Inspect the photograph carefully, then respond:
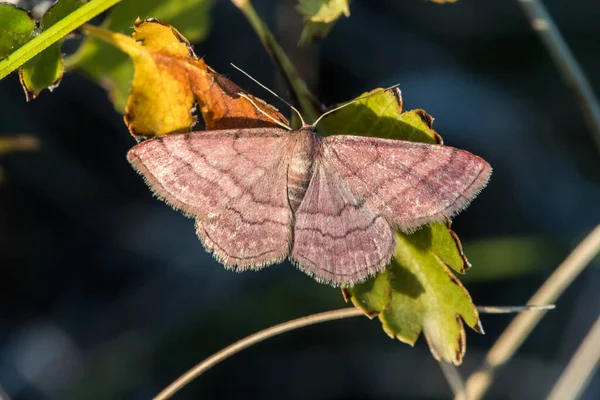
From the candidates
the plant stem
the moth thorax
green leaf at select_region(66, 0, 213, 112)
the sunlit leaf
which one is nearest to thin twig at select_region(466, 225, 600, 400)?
the moth thorax

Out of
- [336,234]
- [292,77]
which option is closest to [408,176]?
[336,234]

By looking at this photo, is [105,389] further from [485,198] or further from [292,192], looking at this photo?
[485,198]

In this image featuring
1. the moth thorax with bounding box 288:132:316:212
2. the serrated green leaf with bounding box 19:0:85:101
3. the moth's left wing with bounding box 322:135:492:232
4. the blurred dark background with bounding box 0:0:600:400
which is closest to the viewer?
the serrated green leaf with bounding box 19:0:85:101

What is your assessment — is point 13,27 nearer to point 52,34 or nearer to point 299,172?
point 52,34

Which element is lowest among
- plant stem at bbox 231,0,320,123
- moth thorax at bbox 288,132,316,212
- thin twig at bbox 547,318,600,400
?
thin twig at bbox 547,318,600,400

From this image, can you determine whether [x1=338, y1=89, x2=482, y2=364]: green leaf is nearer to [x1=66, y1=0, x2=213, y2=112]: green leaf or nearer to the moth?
the moth

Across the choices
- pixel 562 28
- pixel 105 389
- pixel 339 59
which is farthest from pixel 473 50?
pixel 105 389
